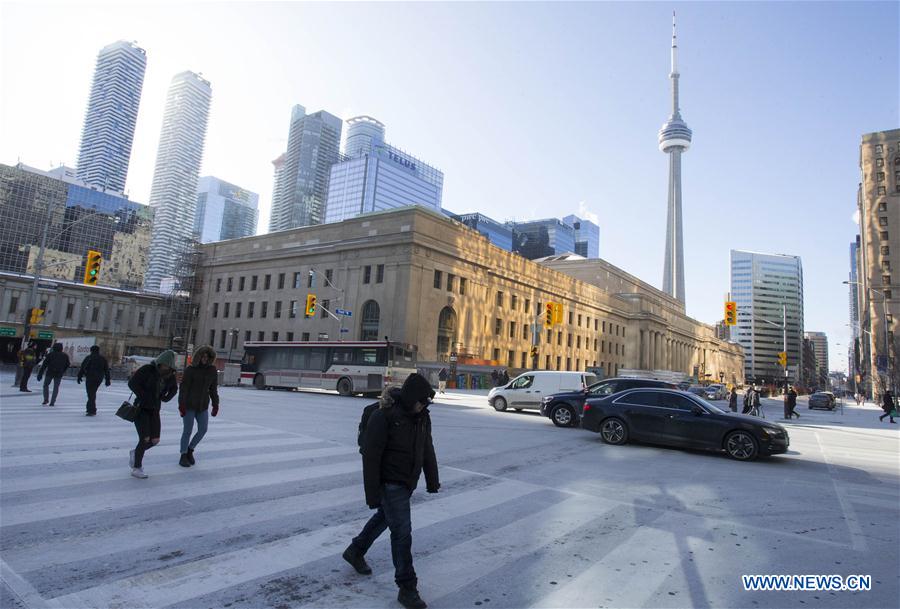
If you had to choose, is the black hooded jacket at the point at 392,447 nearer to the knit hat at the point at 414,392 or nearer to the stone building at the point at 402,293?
the knit hat at the point at 414,392

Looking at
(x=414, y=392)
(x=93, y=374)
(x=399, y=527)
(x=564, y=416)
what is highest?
(x=414, y=392)

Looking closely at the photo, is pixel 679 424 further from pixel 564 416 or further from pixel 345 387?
pixel 345 387

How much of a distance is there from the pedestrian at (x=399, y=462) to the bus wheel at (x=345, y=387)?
24713 millimetres

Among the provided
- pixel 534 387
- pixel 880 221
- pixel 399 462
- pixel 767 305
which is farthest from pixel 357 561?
pixel 767 305

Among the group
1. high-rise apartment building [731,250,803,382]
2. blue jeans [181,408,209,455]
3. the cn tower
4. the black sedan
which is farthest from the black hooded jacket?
high-rise apartment building [731,250,803,382]

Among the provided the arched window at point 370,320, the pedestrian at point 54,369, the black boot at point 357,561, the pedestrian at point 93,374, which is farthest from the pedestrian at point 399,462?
the arched window at point 370,320

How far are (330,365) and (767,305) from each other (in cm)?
16085

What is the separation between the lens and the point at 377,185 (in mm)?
165125

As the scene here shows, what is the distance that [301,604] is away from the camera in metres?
3.78

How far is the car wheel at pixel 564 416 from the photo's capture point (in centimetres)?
1650

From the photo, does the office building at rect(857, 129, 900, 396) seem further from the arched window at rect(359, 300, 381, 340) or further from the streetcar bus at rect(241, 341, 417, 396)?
the streetcar bus at rect(241, 341, 417, 396)

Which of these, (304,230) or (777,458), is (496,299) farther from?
(777,458)

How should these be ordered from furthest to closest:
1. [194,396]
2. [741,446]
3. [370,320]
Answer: [370,320]
[741,446]
[194,396]

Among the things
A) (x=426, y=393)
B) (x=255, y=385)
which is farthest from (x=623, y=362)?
(x=426, y=393)
